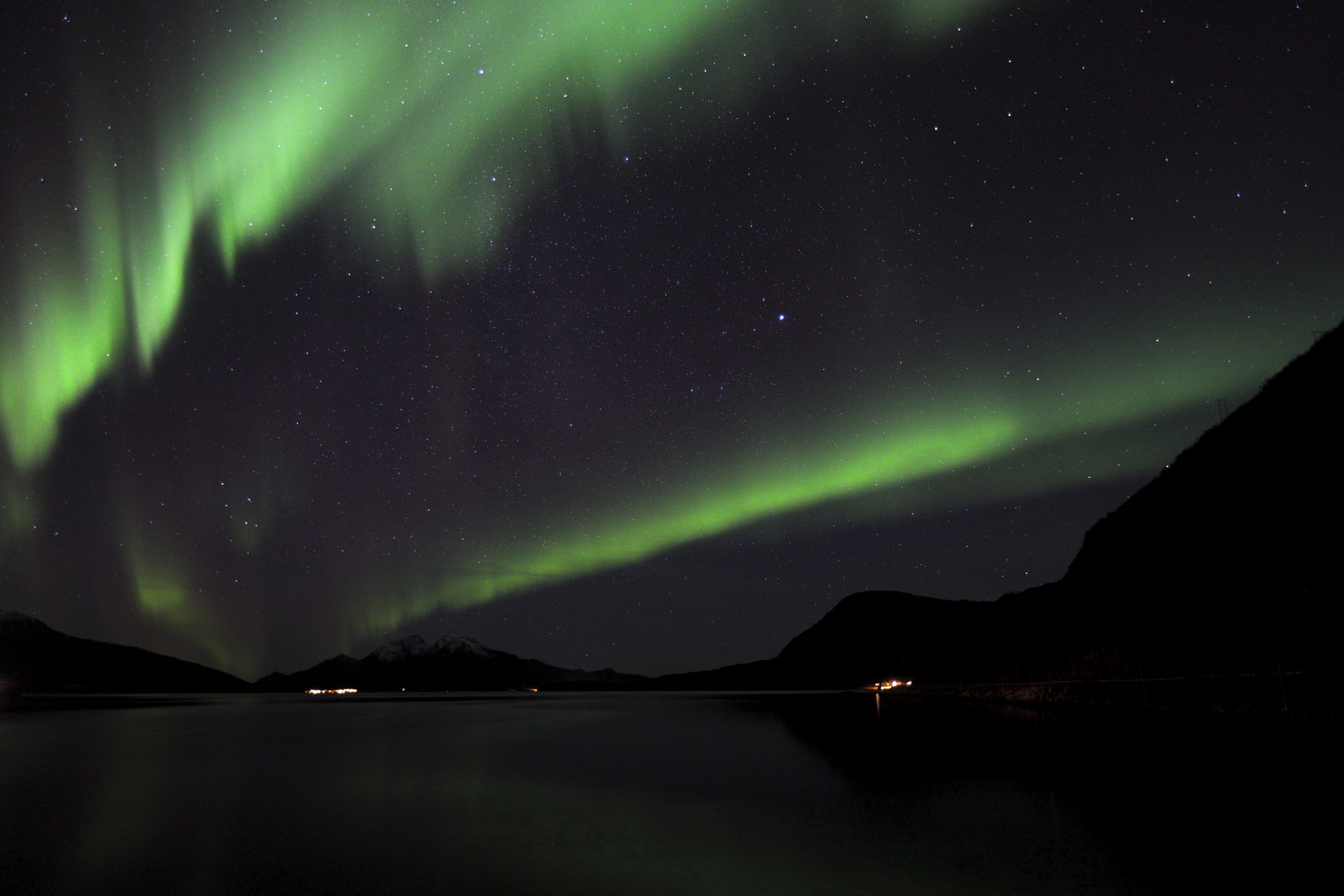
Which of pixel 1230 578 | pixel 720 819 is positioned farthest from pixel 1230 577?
pixel 720 819

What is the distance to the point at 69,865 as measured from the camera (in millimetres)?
11500

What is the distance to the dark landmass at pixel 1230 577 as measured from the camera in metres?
27.5

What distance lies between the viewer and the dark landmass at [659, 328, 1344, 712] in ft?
90.1

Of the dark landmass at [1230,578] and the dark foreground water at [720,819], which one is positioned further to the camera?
the dark landmass at [1230,578]

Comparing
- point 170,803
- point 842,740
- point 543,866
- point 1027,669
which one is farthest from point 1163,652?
point 170,803

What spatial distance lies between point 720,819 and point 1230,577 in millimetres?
30093

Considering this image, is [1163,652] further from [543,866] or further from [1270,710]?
[543,866]

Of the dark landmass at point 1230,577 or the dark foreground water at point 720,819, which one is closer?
the dark foreground water at point 720,819

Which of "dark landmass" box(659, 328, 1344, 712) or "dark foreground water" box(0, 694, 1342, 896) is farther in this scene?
"dark landmass" box(659, 328, 1344, 712)

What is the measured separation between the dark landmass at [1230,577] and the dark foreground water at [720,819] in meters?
3.65

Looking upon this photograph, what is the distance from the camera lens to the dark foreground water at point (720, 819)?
384 inches

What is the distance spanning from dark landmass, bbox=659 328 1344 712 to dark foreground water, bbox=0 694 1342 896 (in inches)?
144

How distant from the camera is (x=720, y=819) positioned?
1430 cm

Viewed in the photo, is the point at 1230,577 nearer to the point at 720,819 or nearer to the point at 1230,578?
the point at 1230,578
